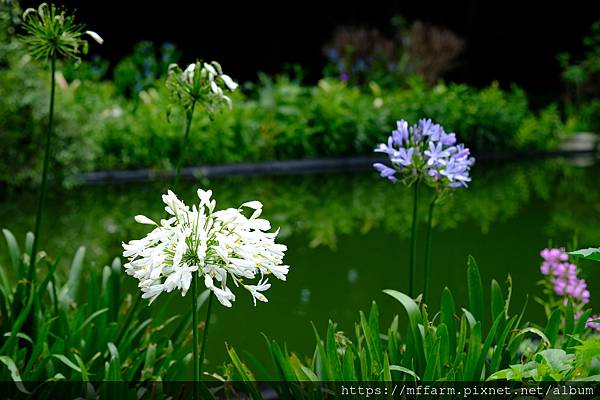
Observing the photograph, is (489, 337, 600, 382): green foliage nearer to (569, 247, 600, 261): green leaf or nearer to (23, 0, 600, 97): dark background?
(569, 247, 600, 261): green leaf

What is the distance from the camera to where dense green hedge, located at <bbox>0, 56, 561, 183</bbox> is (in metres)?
9.09

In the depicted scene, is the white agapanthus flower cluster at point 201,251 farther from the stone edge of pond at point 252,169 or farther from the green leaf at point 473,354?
the stone edge of pond at point 252,169

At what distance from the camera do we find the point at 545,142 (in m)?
14.2

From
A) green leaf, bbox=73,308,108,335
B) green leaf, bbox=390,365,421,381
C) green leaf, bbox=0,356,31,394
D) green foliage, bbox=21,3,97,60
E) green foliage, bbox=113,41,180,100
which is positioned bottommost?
green leaf, bbox=0,356,31,394

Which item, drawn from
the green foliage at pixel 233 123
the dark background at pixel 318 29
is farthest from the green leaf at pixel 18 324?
the dark background at pixel 318 29

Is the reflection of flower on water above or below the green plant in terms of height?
below

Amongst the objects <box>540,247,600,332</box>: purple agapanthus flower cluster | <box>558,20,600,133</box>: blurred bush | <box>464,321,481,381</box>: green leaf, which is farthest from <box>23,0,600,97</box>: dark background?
<box>464,321,481,381</box>: green leaf

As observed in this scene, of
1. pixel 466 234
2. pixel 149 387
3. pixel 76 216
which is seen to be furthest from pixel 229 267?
pixel 76 216

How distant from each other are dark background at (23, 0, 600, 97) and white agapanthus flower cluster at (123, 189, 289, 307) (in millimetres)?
14726

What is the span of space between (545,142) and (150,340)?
12.0 m

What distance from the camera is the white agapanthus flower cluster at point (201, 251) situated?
1.82 meters

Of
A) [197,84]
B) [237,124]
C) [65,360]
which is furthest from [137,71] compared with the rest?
[65,360]

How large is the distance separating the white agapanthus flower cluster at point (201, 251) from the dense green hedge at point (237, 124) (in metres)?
7.17

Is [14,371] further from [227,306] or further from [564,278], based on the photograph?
[564,278]
